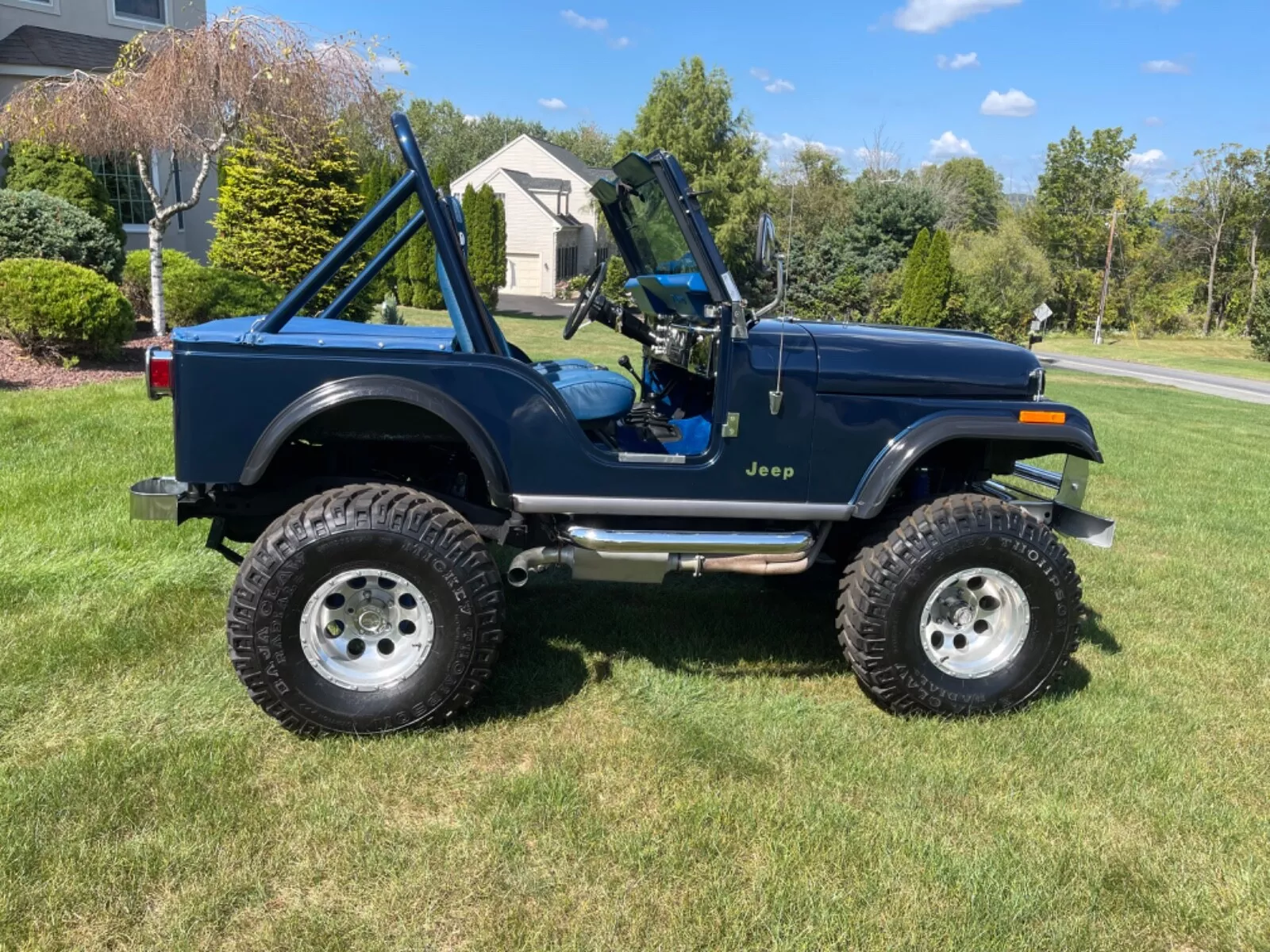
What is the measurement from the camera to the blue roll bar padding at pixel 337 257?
9.95 feet

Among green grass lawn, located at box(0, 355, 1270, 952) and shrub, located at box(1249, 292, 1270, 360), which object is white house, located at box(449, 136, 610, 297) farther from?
green grass lawn, located at box(0, 355, 1270, 952)

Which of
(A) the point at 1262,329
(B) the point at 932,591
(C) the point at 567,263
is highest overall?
(C) the point at 567,263

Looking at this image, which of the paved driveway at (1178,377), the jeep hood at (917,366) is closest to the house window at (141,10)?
the jeep hood at (917,366)

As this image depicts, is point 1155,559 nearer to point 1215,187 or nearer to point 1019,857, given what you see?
point 1019,857

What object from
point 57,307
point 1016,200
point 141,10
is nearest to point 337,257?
point 57,307

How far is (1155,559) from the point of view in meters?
5.59

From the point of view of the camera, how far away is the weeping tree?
35.2 feet

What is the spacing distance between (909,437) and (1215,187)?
47.2 m

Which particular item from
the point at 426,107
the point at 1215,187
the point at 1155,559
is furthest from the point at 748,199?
the point at 426,107

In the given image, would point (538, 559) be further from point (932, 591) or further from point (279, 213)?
point (279, 213)

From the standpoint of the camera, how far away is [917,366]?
3.40 m

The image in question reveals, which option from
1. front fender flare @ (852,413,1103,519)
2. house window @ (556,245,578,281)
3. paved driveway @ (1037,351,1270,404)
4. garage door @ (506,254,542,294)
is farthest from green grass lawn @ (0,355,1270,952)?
Result: house window @ (556,245,578,281)

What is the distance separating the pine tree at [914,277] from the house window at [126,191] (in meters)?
17.7

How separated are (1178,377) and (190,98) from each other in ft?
84.1
